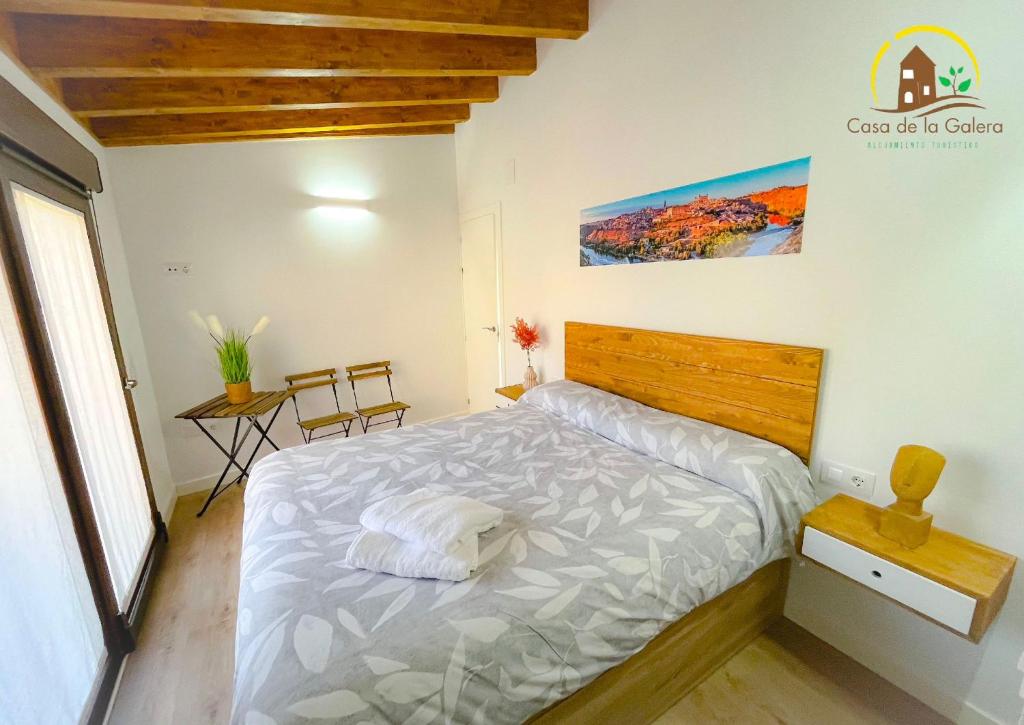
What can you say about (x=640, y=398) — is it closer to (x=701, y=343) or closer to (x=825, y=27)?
(x=701, y=343)

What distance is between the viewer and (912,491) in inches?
50.8

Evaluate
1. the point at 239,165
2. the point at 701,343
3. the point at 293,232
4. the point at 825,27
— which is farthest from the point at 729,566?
the point at 239,165

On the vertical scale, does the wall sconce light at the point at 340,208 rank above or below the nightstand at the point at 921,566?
above

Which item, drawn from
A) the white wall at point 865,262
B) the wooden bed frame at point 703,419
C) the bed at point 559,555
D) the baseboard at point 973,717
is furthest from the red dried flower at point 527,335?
the baseboard at point 973,717

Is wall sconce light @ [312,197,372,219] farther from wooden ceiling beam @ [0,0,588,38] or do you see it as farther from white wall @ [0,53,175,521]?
wooden ceiling beam @ [0,0,588,38]

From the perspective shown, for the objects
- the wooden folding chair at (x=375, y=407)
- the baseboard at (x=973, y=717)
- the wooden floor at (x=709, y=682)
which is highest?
the wooden folding chair at (x=375, y=407)

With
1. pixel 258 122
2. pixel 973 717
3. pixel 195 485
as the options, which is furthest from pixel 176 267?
pixel 973 717

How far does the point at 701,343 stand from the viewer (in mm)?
1997

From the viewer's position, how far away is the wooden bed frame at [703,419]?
51.4 inches

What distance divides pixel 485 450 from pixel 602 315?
3.69 feet

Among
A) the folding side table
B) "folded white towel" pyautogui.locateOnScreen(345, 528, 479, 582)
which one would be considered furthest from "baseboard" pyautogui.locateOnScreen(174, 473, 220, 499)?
"folded white towel" pyautogui.locateOnScreen(345, 528, 479, 582)

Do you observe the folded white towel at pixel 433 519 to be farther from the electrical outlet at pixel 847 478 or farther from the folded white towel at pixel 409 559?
the electrical outlet at pixel 847 478

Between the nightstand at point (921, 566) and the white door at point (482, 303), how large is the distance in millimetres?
2627

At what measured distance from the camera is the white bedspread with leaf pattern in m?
0.95
